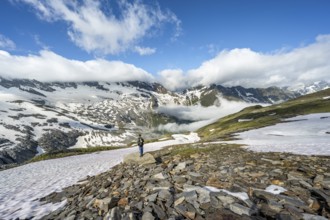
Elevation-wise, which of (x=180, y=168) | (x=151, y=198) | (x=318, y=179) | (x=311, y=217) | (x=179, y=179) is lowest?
(x=311, y=217)

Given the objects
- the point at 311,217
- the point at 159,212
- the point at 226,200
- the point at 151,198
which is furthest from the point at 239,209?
the point at 151,198

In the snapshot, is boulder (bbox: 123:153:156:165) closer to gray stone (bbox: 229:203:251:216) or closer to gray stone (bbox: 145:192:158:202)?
gray stone (bbox: 145:192:158:202)

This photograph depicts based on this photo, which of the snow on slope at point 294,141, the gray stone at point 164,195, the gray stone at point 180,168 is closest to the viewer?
the gray stone at point 164,195

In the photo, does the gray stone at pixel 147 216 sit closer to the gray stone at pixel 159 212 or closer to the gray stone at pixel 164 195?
the gray stone at pixel 159 212

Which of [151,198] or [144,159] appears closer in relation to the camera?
[151,198]

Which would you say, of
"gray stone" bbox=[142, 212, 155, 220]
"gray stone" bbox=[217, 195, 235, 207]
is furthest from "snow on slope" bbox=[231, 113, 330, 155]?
"gray stone" bbox=[142, 212, 155, 220]

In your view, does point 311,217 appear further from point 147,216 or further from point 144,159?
point 144,159

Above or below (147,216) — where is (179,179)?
above

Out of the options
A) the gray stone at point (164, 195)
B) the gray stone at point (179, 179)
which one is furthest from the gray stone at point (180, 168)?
the gray stone at point (164, 195)

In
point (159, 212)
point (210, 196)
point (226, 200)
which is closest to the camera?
point (159, 212)

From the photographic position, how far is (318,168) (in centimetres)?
1700

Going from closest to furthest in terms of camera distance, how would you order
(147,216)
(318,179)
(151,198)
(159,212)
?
(147,216) < (159,212) < (151,198) < (318,179)

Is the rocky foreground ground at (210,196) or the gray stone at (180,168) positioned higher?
the gray stone at (180,168)

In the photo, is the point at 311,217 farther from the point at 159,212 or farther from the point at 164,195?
the point at 164,195
